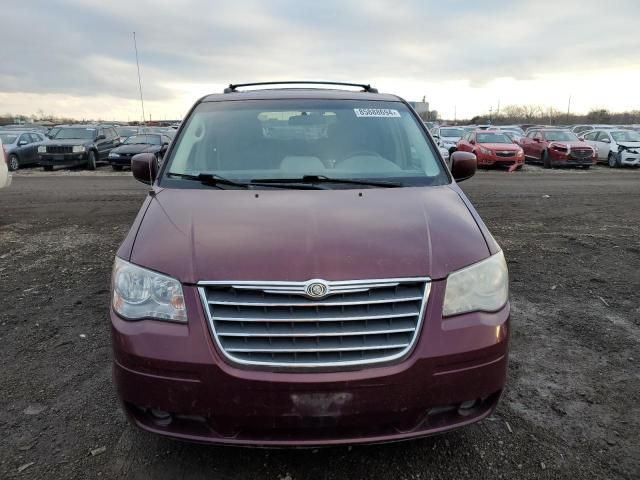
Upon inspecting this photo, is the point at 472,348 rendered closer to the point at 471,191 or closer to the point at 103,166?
the point at 471,191

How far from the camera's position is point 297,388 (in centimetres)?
212

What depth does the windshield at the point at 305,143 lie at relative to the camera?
3422 mm

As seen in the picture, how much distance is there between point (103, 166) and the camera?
21688mm

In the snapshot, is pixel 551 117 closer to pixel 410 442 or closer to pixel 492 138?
pixel 492 138

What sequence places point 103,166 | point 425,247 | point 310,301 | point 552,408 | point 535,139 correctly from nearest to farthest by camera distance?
point 310,301 < point 425,247 < point 552,408 < point 103,166 < point 535,139

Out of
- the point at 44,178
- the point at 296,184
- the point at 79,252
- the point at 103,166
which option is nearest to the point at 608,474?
the point at 296,184

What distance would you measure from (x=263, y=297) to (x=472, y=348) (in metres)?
0.94

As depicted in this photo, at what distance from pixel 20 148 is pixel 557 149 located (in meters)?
21.3

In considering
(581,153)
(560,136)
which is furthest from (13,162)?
(560,136)

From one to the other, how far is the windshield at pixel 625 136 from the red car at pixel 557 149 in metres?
A: 1.16

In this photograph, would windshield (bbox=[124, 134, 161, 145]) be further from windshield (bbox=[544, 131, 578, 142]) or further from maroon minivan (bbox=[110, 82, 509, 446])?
maroon minivan (bbox=[110, 82, 509, 446])

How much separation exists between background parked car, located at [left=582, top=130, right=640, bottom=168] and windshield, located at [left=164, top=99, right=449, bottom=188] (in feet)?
69.3

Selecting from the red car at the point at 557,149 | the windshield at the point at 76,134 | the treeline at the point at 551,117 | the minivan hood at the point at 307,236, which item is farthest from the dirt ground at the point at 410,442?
the treeline at the point at 551,117

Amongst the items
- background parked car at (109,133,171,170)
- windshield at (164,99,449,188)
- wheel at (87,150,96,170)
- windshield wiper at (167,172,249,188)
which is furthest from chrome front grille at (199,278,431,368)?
wheel at (87,150,96,170)
